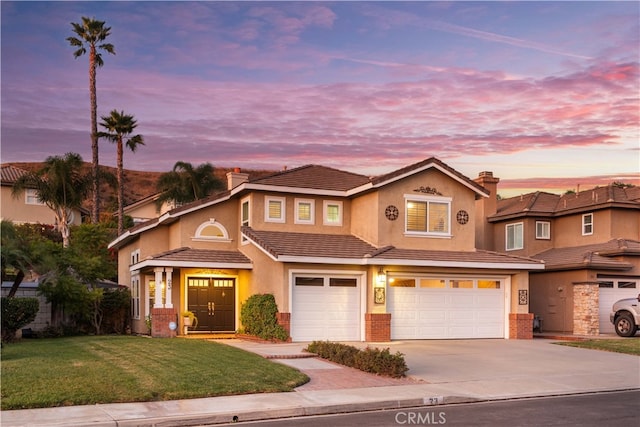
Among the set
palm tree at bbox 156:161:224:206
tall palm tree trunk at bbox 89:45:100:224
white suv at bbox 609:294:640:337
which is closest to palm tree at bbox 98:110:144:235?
tall palm tree trunk at bbox 89:45:100:224

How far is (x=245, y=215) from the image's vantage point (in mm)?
28594

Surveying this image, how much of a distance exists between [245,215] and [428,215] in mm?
7320

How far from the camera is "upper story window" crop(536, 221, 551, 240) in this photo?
36062 millimetres

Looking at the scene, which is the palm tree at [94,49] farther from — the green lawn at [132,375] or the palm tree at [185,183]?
the green lawn at [132,375]

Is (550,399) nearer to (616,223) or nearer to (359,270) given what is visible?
(359,270)

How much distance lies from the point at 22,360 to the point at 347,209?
1506 cm

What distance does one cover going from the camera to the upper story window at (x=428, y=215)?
27906mm

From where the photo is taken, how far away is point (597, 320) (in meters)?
30.5

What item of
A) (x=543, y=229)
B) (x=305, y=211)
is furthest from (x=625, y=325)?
(x=305, y=211)

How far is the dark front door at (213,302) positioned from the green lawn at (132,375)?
25.3 feet

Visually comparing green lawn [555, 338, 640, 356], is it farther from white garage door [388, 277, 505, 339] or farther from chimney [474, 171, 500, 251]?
chimney [474, 171, 500, 251]

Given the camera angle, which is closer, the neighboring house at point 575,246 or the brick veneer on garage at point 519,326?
the brick veneer on garage at point 519,326

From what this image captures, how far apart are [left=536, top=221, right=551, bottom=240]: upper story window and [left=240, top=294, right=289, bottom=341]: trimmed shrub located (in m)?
16.9

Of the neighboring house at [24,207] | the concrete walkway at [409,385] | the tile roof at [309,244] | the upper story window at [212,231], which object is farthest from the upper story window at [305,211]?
the neighboring house at [24,207]
